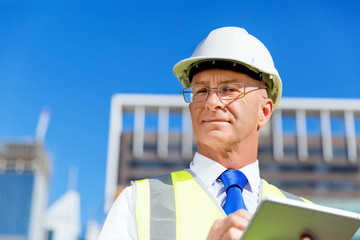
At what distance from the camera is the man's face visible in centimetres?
214

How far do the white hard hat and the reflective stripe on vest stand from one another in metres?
0.55

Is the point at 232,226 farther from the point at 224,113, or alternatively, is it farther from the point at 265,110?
the point at 265,110

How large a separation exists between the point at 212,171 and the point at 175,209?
277 mm

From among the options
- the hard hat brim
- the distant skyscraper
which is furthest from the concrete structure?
the distant skyscraper

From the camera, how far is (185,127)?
66812mm

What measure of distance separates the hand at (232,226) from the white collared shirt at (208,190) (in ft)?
1.43

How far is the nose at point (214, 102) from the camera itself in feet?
6.98

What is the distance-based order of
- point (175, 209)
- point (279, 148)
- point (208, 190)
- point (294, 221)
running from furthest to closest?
point (279, 148) → point (208, 190) → point (175, 209) → point (294, 221)

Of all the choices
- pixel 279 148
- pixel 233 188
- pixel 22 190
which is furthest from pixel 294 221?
pixel 22 190

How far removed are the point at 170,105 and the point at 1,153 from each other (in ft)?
305

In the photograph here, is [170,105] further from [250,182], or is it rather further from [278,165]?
[250,182]

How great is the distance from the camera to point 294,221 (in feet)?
4.85

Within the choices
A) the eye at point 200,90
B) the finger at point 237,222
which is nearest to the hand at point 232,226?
the finger at point 237,222

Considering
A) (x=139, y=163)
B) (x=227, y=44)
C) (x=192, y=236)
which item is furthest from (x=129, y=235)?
(x=139, y=163)
